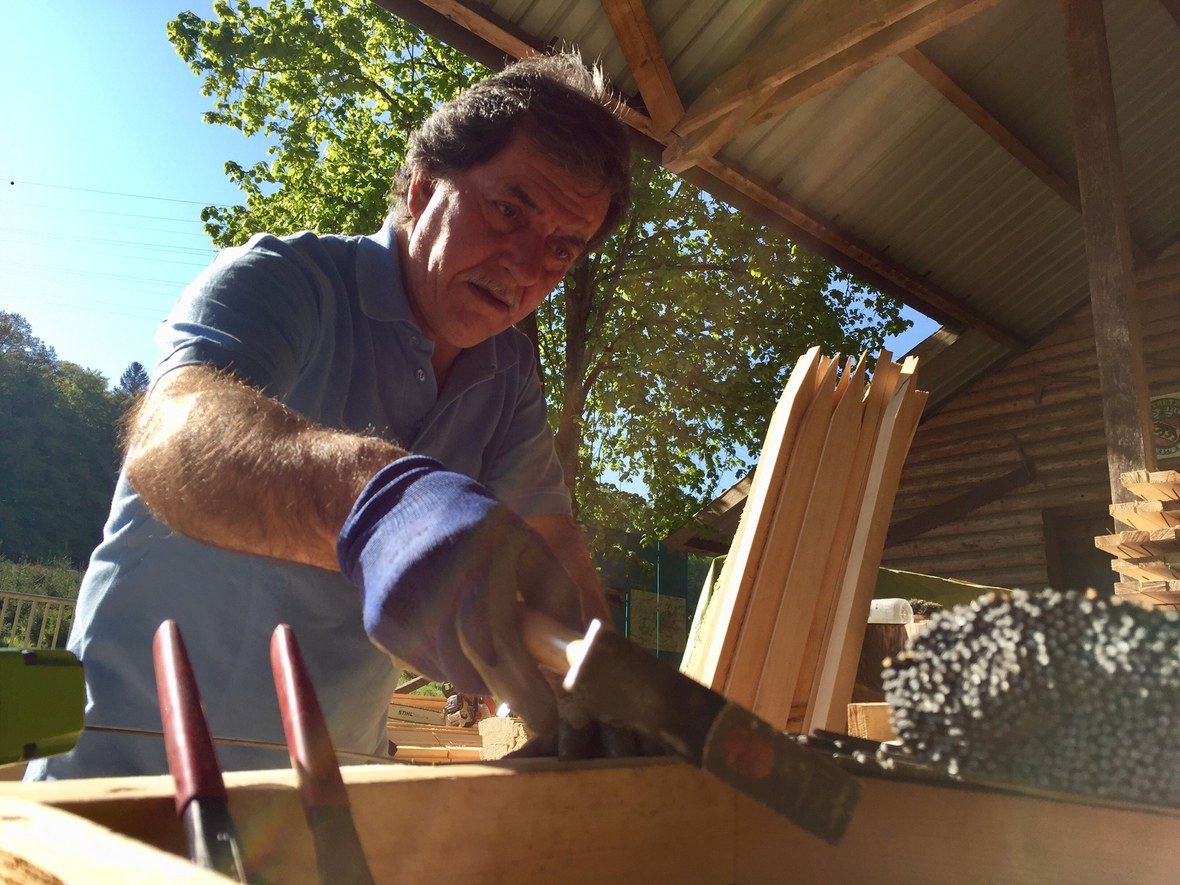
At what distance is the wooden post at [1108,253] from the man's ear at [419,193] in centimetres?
377

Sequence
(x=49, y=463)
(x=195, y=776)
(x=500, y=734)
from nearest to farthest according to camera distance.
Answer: (x=195, y=776) < (x=500, y=734) < (x=49, y=463)

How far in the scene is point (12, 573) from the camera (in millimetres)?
42531

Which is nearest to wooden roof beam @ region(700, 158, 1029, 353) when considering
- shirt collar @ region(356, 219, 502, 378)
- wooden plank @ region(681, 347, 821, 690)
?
wooden plank @ region(681, 347, 821, 690)

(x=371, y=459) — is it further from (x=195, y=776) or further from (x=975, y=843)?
(x=975, y=843)

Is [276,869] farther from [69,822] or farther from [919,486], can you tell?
[919,486]

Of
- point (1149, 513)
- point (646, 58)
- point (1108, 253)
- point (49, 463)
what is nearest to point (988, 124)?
point (1108, 253)

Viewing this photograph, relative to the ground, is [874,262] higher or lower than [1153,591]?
higher

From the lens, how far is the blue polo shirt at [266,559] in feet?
4.85

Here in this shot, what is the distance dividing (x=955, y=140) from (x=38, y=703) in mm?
7600

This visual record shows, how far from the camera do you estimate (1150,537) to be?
401 centimetres

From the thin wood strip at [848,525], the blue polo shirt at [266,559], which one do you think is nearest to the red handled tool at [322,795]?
the blue polo shirt at [266,559]

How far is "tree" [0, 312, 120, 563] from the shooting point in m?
49.0

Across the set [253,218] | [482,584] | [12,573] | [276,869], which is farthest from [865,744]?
[12,573]

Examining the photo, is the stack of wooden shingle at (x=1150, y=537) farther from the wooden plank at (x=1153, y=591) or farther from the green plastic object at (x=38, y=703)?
the green plastic object at (x=38, y=703)
